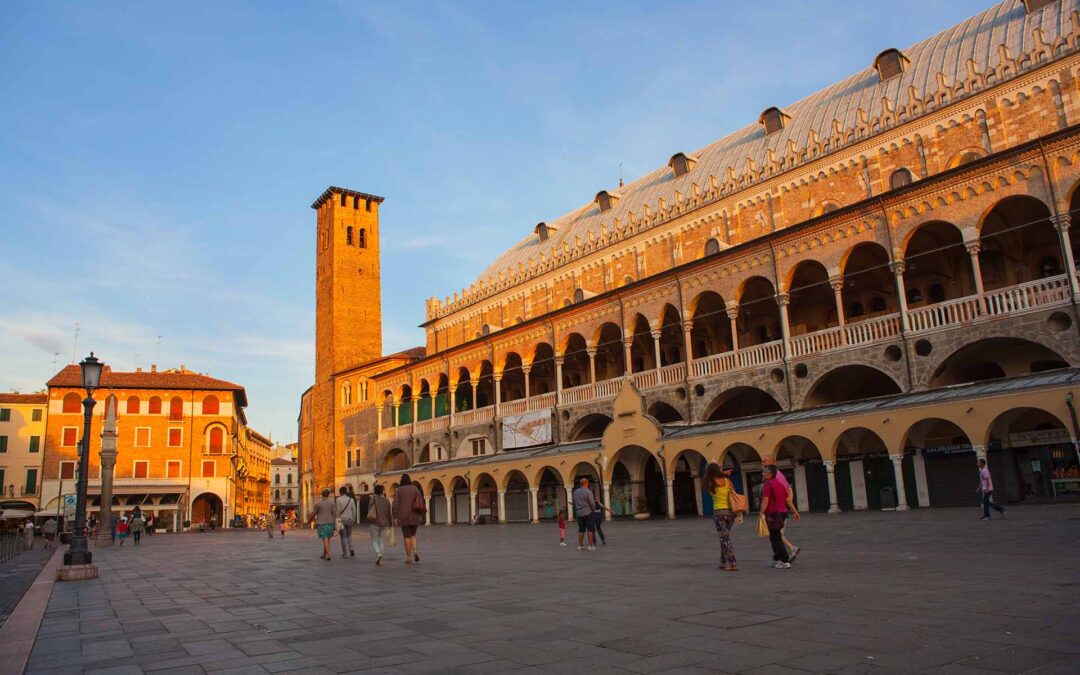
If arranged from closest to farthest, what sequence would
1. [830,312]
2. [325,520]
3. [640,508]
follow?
1. [325,520]
2. [830,312]
3. [640,508]

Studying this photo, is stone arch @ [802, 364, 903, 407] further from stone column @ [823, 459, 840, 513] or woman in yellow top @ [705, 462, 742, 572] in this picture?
woman in yellow top @ [705, 462, 742, 572]

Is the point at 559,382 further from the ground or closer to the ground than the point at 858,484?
further from the ground

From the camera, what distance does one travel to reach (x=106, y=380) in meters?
58.1

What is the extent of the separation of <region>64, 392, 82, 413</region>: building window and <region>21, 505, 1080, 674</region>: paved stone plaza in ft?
169

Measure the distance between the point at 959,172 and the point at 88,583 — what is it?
24020 mm

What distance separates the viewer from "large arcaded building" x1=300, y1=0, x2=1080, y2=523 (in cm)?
2181

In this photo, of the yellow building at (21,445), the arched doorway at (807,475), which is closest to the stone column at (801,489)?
the arched doorway at (807,475)

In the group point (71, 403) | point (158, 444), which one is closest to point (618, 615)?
point (158, 444)

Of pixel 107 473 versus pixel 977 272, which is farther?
pixel 107 473

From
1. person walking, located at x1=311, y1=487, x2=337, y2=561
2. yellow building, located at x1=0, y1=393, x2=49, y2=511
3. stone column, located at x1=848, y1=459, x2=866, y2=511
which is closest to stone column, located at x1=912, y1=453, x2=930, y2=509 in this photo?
stone column, located at x1=848, y1=459, x2=866, y2=511

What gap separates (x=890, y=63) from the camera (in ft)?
101

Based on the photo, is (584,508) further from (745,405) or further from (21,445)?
(21,445)

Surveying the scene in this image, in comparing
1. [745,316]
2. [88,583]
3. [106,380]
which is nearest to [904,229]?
[745,316]

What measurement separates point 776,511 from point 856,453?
55.2 feet
